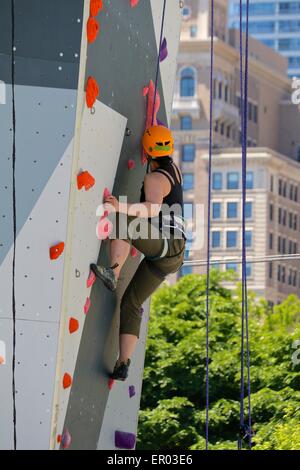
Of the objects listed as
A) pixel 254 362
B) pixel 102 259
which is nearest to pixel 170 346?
pixel 254 362

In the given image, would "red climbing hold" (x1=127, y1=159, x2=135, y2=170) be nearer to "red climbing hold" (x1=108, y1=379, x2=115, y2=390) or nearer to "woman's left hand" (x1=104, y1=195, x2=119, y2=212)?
"woman's left hand" (x1=104, y1=195, x2=119, y2=212)

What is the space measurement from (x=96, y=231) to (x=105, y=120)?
834 mm

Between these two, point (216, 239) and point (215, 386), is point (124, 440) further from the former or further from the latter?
point (216, 239)

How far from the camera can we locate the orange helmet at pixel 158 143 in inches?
512

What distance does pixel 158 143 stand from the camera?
42.8 ft

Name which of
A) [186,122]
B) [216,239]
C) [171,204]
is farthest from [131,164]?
[186,122]

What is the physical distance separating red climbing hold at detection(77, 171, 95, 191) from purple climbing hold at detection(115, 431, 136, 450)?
98.6 inches

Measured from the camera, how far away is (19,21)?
11617 millimetres

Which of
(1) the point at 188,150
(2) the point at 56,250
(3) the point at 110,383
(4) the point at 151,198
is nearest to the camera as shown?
(2) the point at 56,250

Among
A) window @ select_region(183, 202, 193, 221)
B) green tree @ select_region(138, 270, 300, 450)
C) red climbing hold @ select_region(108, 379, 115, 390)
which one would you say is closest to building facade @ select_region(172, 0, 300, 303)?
window @ select_region(183, 202, 193, 221)

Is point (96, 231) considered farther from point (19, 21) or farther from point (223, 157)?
point (223, 157)

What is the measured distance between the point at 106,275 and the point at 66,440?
4.29ft

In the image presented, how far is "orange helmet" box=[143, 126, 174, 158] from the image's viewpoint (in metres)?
13.0

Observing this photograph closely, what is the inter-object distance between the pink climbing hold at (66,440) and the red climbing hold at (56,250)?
A: 137 centimetres
